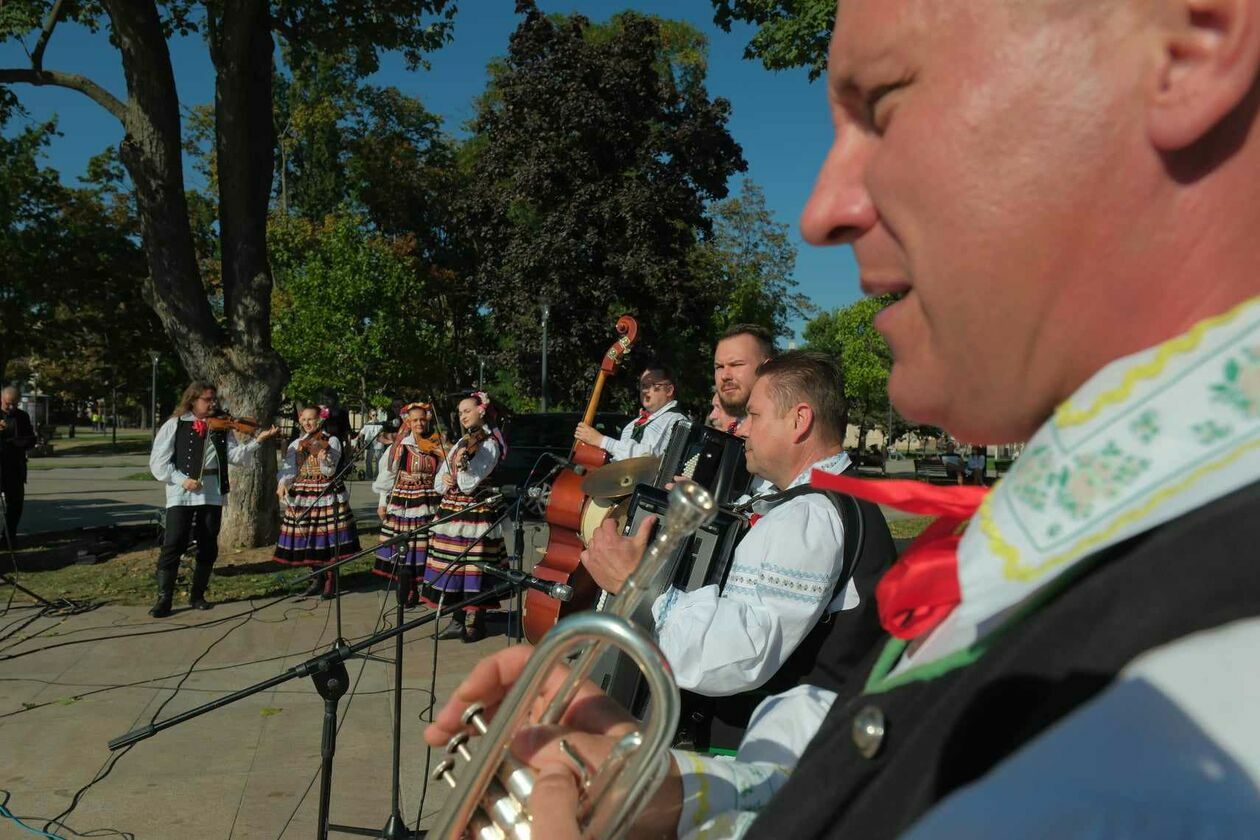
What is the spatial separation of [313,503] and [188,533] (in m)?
1.70

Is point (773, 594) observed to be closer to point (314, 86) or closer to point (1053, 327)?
point (1053, 327)

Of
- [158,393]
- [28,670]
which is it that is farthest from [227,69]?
[158,393]

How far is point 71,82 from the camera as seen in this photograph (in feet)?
31.6

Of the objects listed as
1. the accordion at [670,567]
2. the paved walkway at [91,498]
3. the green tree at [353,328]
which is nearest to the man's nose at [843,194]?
the accordion at [670,567]

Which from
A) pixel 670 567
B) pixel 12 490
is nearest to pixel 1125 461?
pixel 670 567

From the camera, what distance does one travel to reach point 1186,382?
0.60 metres

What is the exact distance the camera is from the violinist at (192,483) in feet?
26.4

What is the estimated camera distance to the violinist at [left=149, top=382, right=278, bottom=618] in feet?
26.4

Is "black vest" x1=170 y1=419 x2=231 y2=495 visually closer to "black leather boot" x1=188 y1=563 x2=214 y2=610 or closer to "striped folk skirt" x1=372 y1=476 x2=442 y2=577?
"black leather boot" x1=188 y1=563 x2=214 y2=610

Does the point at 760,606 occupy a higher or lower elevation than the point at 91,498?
higher

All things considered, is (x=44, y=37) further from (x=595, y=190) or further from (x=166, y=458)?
(x=595, y=190)

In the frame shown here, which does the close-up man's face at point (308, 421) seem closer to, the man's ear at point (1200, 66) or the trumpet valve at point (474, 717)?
the trumpet valve at point (474, 717)

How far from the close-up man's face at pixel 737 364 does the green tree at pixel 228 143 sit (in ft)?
20.8

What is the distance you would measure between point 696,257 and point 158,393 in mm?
31412
